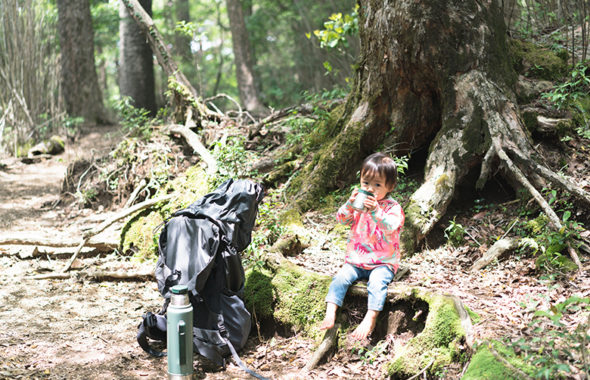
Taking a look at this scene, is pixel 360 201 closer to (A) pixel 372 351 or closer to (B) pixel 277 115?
(A) pixel 372 351

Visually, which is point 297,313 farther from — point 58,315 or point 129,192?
point 129,192

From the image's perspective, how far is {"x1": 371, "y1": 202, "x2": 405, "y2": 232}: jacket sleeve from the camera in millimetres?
3210

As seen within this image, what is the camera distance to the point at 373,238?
332 centimetres

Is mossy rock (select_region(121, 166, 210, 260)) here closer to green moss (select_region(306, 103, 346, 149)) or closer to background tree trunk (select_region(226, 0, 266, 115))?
green moss (select_region(306, 103, 346, 149))

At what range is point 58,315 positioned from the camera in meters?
4.00

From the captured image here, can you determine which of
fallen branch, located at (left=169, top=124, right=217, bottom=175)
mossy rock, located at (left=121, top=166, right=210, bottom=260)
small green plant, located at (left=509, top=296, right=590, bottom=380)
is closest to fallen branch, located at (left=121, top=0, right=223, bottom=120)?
fallen branch, located at (left=169, top=124, right=217, bottom=175)

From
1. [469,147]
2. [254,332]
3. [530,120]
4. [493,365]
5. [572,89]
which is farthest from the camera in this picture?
[572,89]

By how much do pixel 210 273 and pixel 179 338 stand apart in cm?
62

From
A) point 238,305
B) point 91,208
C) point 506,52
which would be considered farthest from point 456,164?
point 91,208

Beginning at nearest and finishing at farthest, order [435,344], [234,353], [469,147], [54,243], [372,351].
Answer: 1. [435,344]
2. [372,351]
3. [234,353]
4. [469,147]
5. [54,243]

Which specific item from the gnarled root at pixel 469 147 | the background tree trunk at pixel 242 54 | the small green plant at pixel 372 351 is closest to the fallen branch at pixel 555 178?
the gnarled root at pixel 469 147

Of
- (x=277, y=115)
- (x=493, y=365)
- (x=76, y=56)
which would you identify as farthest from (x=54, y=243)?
(x=76, y=56)

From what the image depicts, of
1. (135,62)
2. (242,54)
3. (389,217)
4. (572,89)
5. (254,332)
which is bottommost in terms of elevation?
(254,332)

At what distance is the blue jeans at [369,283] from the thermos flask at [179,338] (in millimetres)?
915
